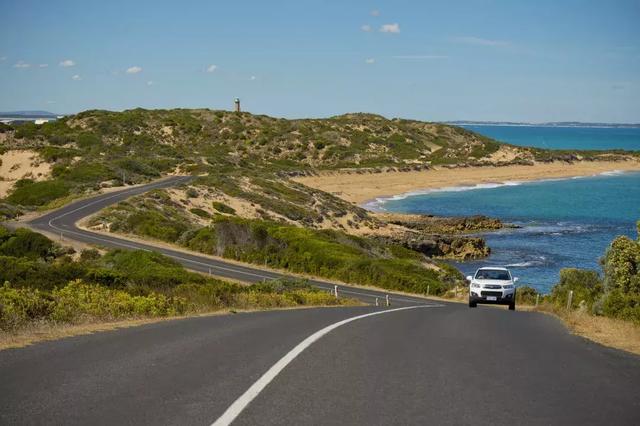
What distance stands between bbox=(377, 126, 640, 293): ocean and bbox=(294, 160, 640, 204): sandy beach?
5283 mm

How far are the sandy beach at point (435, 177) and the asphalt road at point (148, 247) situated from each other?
4844 cm

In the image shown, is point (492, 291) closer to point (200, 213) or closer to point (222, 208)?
point (200, 213)

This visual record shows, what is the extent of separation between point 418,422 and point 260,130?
155 metres

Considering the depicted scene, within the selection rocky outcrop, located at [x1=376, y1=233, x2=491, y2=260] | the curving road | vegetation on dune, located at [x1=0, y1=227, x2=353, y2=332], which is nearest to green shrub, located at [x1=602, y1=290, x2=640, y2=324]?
the curving road

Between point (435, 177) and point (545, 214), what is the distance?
4770cm

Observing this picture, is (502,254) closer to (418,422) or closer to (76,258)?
(76,258)

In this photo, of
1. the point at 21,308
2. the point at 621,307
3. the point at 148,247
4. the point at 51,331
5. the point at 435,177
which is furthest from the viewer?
the point at 435,177

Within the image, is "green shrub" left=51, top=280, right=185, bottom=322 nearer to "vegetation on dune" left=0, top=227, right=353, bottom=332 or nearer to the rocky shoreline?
"vegetation on dune" left=0, top=227, right=353, bottom=332

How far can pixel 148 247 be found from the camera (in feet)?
153

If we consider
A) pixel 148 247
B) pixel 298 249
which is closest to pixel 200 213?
pixel 148 247

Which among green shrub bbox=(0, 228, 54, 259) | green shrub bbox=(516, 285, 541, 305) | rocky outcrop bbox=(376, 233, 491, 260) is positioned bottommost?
rocky outcrop bbox=(376, 233, 491, 260)

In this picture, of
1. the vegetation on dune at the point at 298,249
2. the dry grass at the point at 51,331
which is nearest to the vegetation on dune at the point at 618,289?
the dry grass at the point at 51,331

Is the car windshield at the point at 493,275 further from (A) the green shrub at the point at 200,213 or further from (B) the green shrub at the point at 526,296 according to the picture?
(A) the green shrub at the point at 200,213

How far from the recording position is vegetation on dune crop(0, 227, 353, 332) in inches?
505
